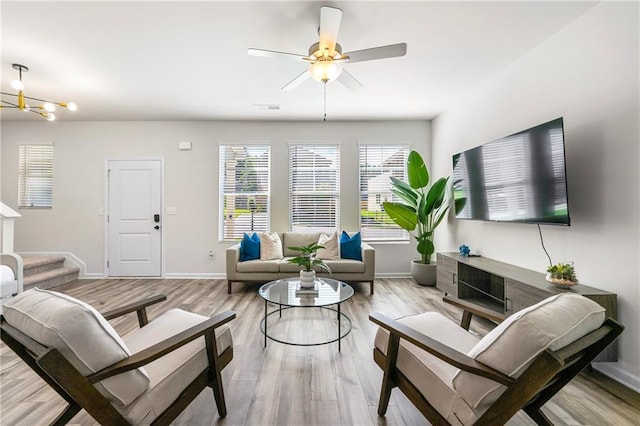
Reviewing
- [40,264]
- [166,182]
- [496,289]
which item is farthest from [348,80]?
[40,264]

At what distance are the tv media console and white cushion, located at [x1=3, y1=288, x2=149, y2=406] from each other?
5.82ft

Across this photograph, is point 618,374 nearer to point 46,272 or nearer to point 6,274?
point 6,274

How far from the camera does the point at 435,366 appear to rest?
4.34 ft

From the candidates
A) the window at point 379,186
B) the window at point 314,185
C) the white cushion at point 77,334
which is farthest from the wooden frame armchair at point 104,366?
the window at point 379,186

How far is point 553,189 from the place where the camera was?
2168mm

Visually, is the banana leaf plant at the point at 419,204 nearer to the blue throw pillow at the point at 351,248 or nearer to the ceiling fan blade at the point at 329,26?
the blue throw pillow at the point at 351,248

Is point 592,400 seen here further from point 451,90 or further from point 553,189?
point 451,90

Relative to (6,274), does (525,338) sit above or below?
above

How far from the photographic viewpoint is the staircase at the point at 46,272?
394 centimetres

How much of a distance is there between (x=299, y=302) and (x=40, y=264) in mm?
4608

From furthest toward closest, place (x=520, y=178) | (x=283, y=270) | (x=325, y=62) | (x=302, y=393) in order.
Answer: (x=283, y=270), (x=520, y=178), (x=325, y=62), (x=302, y=393)

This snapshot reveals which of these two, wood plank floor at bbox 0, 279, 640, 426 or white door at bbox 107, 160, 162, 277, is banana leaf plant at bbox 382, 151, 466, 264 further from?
white door at bbox 107, 160, 162, 277

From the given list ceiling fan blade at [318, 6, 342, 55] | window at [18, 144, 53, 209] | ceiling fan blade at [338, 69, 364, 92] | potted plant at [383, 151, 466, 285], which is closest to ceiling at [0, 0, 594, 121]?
ceiling fan blade at [318, 6, 342, 55]

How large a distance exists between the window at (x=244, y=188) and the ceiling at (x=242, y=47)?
3.27ft
